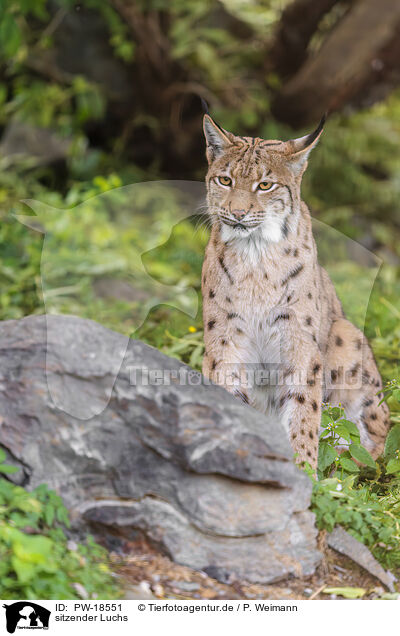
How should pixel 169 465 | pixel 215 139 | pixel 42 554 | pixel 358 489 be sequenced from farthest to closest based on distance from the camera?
pixel 358 489 < pixel 215 139 < pixel 169 465 < pixel 42 554

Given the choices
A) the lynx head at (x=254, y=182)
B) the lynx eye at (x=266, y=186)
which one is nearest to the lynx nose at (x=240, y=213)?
the lynx head at (x=254, y=182)

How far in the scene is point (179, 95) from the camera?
38.9ft

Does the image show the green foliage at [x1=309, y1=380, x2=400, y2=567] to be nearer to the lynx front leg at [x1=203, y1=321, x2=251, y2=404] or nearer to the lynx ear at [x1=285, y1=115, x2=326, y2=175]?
the lynx front leg at [x1=203, y1=321, x2=251, y2=404]

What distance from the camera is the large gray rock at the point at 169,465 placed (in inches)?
144

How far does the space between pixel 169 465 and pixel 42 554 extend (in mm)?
790

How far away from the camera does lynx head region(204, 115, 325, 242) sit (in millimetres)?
4377

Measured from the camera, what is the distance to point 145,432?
3775mm

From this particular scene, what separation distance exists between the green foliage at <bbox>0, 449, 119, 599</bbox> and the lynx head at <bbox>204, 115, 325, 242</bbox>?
197 cm

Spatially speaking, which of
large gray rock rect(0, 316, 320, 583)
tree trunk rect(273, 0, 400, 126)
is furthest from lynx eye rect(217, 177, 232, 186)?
tree trunk rect(273, 0, 400, 126)
